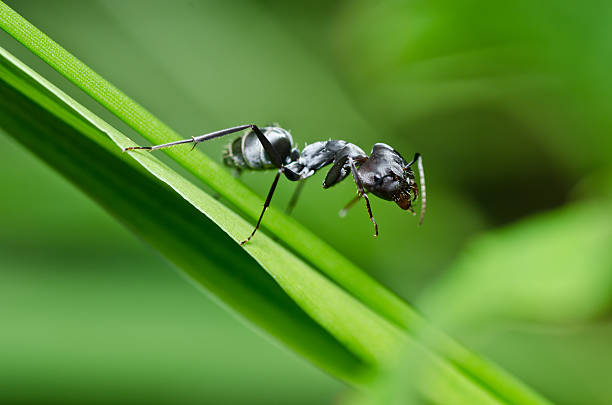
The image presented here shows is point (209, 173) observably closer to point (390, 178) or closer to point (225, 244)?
point (225, 244)

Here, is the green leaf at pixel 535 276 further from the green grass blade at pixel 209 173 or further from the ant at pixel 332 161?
the green grass blade at pixel 209 173

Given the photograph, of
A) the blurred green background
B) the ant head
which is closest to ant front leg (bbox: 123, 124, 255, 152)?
the blurred green background

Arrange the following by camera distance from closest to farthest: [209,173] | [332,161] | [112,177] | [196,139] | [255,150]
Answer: [112,177], [209,173], [196,139], [255,150], [332,161]

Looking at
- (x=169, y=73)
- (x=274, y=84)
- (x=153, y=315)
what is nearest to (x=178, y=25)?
(x=169, y=73)

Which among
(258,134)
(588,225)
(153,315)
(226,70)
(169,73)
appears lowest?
(153,315)

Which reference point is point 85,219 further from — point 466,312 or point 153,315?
point 466,312

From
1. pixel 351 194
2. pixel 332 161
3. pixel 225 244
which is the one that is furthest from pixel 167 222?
pixel 351 194

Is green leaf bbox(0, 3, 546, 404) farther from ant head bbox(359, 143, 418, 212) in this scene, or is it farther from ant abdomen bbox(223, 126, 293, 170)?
ant abdomen bbox(223, 126, 293, 170)

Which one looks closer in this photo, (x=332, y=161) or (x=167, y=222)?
(x=167, y=222)
